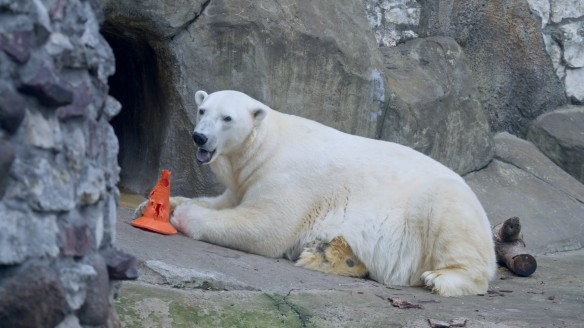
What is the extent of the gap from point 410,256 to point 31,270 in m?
3.30

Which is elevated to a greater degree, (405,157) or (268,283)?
(405,157)

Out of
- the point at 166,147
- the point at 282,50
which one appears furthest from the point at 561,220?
the point at 166,147

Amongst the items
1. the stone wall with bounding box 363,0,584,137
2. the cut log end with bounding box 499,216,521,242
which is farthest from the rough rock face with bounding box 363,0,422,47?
the cut log end with bounding box 499,216,521,242

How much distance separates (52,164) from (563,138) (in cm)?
692

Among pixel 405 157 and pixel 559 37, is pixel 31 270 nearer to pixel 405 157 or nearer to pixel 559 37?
pixel 405 157

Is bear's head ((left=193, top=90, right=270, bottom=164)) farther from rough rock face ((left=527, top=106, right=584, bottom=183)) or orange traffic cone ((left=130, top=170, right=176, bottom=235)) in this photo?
rough rock face ((left=527, top=106, right=584, bottom=183))

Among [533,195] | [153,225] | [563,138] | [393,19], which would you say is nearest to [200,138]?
[153,225]

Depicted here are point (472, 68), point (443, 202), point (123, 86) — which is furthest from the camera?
point (472, 68)

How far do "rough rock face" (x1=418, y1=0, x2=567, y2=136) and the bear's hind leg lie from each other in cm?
354

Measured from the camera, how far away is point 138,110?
7000mm

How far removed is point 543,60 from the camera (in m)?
8.72

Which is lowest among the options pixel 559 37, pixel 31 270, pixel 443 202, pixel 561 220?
pixel 561 220

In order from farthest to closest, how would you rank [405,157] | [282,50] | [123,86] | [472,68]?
1. [472,68]
2. [123,86]
3. [282,50]
4. [405,157]

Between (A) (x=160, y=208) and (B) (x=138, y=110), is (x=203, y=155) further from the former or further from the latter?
(B) (x=138, y=110)
